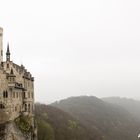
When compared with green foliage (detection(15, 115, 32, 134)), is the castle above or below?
above

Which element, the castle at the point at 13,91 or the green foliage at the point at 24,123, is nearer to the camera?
the castle at the point at 13,91

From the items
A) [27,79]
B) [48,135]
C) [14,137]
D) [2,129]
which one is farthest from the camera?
[48,135]

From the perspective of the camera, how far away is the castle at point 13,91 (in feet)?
243

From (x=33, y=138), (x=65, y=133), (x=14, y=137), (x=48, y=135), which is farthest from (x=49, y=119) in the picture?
(x=14, y=137)

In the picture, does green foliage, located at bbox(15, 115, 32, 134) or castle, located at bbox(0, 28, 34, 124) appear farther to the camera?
green foliage, located at bbox(15, 115, 32, 134)

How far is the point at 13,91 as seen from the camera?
78.2m

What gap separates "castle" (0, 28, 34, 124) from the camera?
74.2 meters

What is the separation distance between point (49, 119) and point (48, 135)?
64678 millimetres

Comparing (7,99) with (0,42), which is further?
(0,42)

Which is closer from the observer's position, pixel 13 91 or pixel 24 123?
pixel 13 91

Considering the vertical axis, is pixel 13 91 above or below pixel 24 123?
above

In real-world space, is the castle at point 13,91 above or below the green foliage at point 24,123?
above

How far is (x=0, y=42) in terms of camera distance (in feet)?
268

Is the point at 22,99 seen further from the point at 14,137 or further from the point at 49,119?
the point at 49,119
